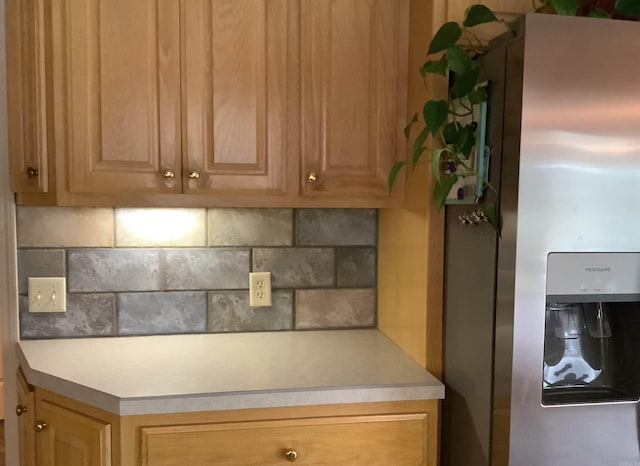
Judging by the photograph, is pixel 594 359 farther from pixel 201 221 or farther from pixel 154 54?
A: pixel 154 54

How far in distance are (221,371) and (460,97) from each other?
925 millimetres

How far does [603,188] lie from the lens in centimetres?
115

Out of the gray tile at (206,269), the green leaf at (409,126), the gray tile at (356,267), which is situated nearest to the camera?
the green leaf at (409,126)

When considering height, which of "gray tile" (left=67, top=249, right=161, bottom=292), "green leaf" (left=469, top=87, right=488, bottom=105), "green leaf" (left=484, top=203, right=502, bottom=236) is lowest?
"gray tile" (left=67, top=249, right=161, bottom=292)

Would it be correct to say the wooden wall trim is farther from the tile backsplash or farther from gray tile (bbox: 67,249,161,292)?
gray tile (bbox: 67,249,161,292)

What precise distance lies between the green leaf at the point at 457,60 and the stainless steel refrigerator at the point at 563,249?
59 mm

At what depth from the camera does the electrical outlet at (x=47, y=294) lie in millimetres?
1793

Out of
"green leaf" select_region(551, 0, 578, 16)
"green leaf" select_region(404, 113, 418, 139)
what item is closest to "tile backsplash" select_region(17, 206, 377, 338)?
"green leaf" select_region(404, 113, 418, 139)

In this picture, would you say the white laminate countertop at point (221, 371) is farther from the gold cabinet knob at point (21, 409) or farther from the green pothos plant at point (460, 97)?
the green pothos plant at point (460, 97)

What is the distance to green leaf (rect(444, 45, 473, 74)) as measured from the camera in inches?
49.2

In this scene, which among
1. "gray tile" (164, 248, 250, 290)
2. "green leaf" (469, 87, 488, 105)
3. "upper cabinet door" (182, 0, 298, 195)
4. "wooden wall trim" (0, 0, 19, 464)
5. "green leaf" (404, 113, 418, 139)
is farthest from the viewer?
"gray tile" (164, 248, 250, 290)

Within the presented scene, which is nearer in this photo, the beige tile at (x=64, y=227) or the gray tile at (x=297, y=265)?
the beige tile at (x=64, y=227)

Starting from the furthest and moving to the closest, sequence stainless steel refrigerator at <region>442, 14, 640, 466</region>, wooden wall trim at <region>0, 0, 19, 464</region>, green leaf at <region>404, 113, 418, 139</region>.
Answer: wooden wall trim at <region>0, 0, 19, 464</region>
green leaf at <region>404, 113, 418, 139</region>
stainless steel refrigerator at <region>442, 14, 640, 466</region>

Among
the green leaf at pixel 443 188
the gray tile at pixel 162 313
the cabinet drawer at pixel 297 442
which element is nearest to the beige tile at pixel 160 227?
the gray tile at pixel 162 313
